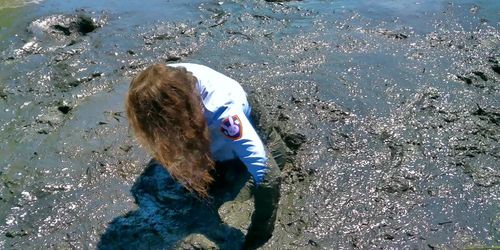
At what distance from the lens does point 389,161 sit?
3.78 metres

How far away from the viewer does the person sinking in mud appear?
2684mm

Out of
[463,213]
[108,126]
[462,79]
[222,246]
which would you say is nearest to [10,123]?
[108,126]

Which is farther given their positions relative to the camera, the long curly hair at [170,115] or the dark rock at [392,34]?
the dark rock at [392,34]

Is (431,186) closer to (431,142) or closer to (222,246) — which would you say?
(431,142)

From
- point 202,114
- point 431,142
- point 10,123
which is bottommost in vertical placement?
point 10,123

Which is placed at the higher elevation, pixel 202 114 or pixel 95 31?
pixel 202 114

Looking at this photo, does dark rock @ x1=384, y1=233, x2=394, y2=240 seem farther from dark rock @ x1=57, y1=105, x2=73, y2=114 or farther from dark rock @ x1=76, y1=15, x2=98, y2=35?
dark rock @ x1=76, y1=15, x2=98, y2=35

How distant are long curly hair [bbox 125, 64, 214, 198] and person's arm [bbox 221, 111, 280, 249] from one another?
145 mm

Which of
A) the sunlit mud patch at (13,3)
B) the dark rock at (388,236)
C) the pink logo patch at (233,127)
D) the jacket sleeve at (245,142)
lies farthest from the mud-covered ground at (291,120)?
the pink logo patch at (233,127)

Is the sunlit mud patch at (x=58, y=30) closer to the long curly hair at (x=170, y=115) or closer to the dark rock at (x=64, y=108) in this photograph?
the dark rock at (x=64, y=108)

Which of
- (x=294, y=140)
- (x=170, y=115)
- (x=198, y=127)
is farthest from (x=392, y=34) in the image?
(x=170, y=115)

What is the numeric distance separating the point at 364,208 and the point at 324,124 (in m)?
0.92

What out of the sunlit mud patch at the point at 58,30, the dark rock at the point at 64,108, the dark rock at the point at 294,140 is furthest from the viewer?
the sunlit mud patch at the point at 58,30

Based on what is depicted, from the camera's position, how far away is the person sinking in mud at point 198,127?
106 inches
